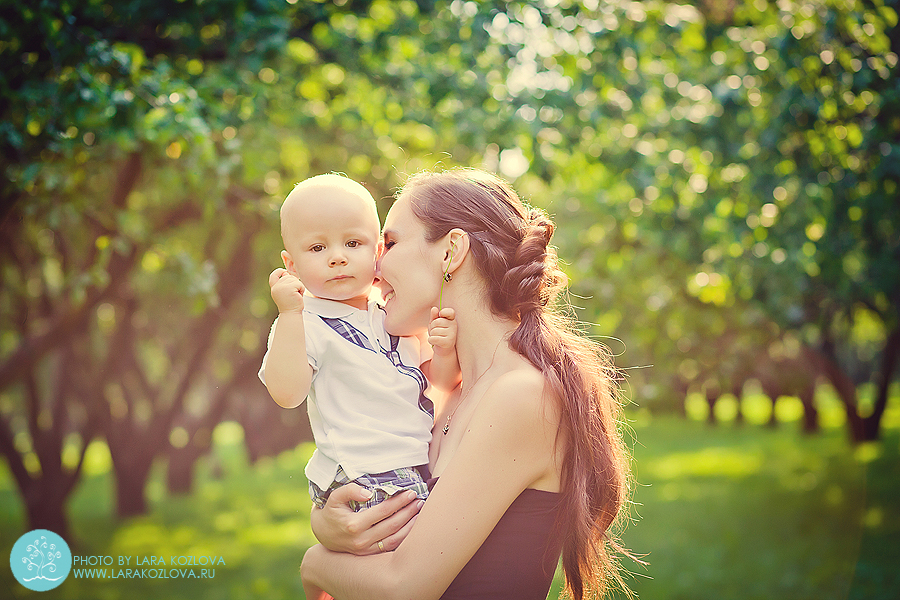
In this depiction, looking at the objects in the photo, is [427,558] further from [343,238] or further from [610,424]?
[343,238]

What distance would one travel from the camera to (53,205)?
431 cm

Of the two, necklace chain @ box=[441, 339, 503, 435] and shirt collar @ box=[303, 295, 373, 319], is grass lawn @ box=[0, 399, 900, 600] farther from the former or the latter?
shirt collar @ box=[303, 295, 373, 319]

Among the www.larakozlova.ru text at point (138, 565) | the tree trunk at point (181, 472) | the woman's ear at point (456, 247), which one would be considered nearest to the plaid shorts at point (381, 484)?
the woman's ear at point (456, 247)

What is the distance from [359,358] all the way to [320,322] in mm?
155

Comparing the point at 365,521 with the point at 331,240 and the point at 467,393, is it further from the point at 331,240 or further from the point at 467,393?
the point at 331,240

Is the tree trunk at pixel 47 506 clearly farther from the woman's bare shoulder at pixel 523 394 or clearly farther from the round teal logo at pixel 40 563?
the woman's bare shoulder at pixel 523 394

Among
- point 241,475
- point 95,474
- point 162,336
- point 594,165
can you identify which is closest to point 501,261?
point 594,165

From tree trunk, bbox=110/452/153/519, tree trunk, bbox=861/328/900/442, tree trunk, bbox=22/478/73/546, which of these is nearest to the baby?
tree trunk, bbox=22/478/73/546

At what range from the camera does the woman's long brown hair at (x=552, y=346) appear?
6.50 feet

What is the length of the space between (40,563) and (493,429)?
20.1 ft

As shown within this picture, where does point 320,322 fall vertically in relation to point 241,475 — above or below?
above

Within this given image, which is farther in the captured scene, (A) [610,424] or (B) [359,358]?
(A) [610,424]

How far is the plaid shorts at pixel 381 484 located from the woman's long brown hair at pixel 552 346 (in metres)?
0.41

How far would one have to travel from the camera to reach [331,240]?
204 centimetres
